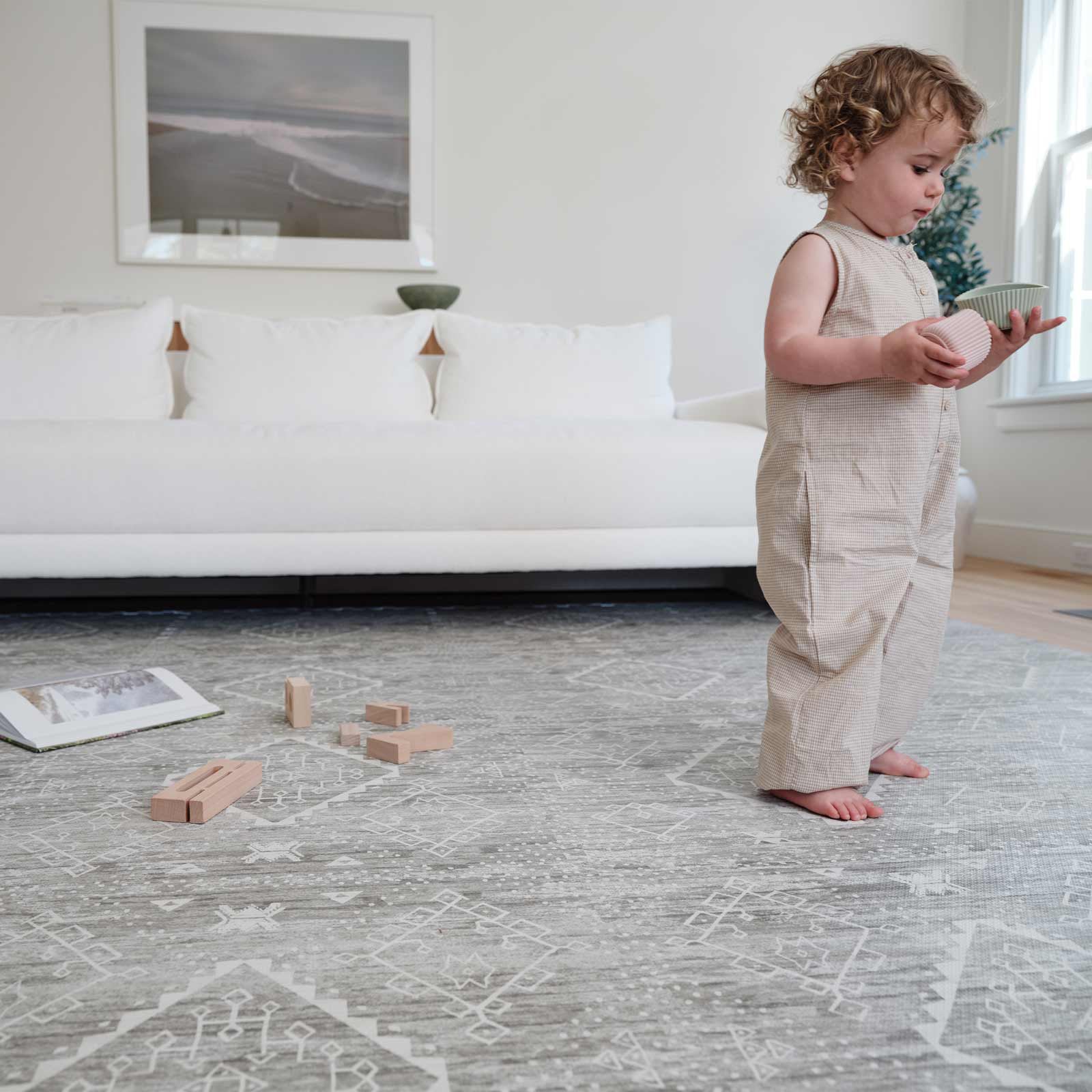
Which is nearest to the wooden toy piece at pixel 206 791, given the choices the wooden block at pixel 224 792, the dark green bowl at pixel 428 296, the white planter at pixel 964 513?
the wooden block at pixel 224 792

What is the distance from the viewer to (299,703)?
54.5 inches

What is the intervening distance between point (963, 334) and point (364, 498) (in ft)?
4.73

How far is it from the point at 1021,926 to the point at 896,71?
86cm

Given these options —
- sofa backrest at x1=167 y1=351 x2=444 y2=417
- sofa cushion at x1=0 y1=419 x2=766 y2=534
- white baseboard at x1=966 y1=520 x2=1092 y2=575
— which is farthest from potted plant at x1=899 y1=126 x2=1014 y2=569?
sofa backrest at x1=167 y1=351 x2=444 y2=417

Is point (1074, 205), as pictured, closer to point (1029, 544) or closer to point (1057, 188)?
point (1057, 188)

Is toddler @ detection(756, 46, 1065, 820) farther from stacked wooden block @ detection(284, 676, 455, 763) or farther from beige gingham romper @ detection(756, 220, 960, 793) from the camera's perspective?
stacked wooden block @ detection(284, 676, 455, 763)

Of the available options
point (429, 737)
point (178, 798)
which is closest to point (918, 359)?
point (429, 737)

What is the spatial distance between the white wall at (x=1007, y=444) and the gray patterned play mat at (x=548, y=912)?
2066 millimetres

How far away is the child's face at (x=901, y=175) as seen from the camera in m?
1.07

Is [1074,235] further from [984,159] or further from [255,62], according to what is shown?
[255,62]

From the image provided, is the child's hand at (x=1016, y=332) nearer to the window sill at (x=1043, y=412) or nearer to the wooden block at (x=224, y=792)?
the wooden block at (x=224, y=792)

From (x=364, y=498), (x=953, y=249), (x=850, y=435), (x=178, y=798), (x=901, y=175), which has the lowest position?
(x=178, y=798)

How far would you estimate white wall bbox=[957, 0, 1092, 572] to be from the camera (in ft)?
11.0

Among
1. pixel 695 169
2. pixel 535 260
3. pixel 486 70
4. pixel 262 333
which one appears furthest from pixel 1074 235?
pixel 262 333
